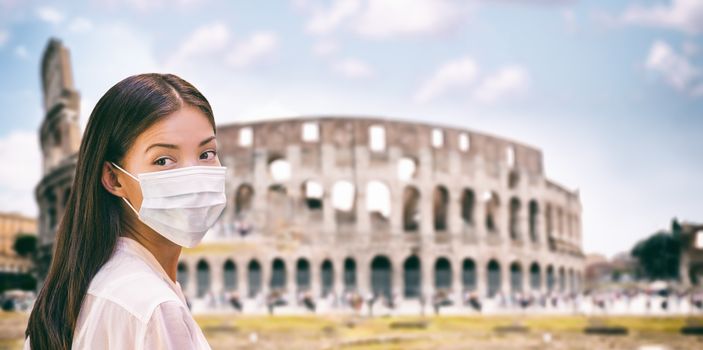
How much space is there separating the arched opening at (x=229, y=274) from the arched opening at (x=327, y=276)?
396 centimetres

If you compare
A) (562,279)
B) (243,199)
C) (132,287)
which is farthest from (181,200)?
(562,279)

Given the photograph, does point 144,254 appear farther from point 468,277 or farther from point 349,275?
point 468,277

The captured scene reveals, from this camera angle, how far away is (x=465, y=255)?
37438mm

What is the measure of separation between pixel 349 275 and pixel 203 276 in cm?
665

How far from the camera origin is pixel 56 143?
4306 centimetres

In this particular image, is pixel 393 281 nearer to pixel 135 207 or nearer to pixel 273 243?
pixel 273 243

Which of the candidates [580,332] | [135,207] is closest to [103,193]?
[135,207]

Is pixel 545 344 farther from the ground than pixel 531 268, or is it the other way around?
pixel 531 268

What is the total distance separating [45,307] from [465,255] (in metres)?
36.3

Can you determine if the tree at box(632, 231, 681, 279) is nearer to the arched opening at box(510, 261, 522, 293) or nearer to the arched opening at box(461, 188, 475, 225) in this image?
the arched opening at box(510, 261, 522, 293)

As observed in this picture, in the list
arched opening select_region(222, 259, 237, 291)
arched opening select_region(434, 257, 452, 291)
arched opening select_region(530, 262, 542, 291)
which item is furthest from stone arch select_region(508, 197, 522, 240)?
arched opening select_region(222, 259, 237, 291)

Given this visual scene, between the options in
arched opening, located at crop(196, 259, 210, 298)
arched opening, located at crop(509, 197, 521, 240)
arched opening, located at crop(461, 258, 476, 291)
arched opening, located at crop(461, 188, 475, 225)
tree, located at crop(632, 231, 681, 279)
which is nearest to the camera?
arched opening, located at crop(196, 259, 210, 298)

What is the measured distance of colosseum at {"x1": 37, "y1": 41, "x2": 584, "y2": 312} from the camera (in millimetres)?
35906

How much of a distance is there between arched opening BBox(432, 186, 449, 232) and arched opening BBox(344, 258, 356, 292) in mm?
5263
